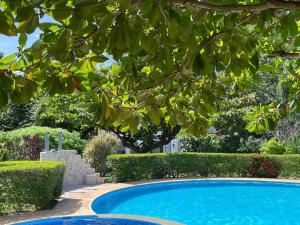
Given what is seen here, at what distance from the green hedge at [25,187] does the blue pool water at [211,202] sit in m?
2.11

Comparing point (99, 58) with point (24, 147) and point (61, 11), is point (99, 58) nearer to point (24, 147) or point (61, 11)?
point (61, 11)

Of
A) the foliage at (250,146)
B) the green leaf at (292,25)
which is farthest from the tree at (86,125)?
the green leaf at (292,25)

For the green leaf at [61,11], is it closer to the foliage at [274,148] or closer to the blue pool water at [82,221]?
the blue pool water at [82,221]

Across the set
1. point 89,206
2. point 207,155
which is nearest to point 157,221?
point 89,206

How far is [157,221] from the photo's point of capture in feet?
26.4

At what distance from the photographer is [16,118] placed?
30484 millimetres

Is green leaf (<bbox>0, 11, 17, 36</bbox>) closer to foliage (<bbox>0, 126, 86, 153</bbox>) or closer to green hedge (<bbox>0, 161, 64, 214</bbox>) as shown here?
green hedge (<bbox>0, 161, 64, 214</bbox>)

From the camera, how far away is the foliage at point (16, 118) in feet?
98.7

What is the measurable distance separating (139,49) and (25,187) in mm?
8850

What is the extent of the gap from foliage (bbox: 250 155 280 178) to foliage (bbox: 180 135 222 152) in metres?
3.59

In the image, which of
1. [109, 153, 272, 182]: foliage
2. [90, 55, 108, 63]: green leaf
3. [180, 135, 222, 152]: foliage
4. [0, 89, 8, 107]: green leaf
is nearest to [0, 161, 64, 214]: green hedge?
[109, 153, 272, 182]: foliage

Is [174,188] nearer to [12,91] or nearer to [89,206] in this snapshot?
[89,206]

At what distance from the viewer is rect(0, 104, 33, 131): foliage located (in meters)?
30.1

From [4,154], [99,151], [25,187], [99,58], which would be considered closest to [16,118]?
[99,151]
